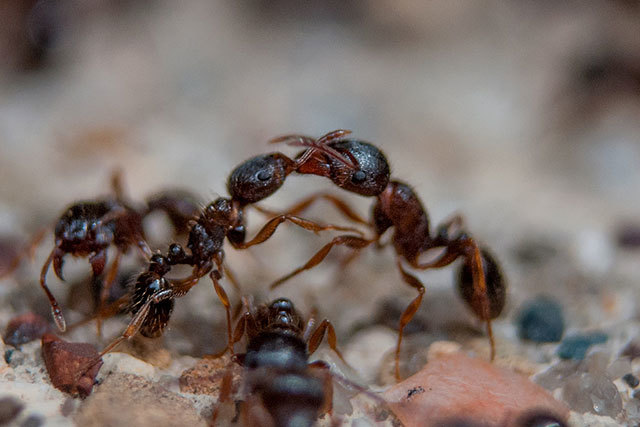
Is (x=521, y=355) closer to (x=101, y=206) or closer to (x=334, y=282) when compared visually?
(x=334, y=282)

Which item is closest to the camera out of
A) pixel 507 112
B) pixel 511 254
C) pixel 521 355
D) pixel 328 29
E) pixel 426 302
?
pixel 521 355

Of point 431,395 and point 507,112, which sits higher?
point 507,112

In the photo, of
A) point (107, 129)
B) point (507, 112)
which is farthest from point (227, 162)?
point (507, 112)

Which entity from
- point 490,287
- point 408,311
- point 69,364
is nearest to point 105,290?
point 69,364

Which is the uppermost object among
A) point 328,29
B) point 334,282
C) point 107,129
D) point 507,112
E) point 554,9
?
point 554,9

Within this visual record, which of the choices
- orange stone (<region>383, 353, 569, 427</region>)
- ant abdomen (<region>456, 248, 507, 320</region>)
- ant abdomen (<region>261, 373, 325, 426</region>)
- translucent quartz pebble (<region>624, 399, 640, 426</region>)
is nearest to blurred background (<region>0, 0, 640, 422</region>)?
ant abdomen (<region>456, 248, 507, 320</region>)

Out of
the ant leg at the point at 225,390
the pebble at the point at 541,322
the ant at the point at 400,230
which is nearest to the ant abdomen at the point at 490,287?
the ant at the point at 400,230
